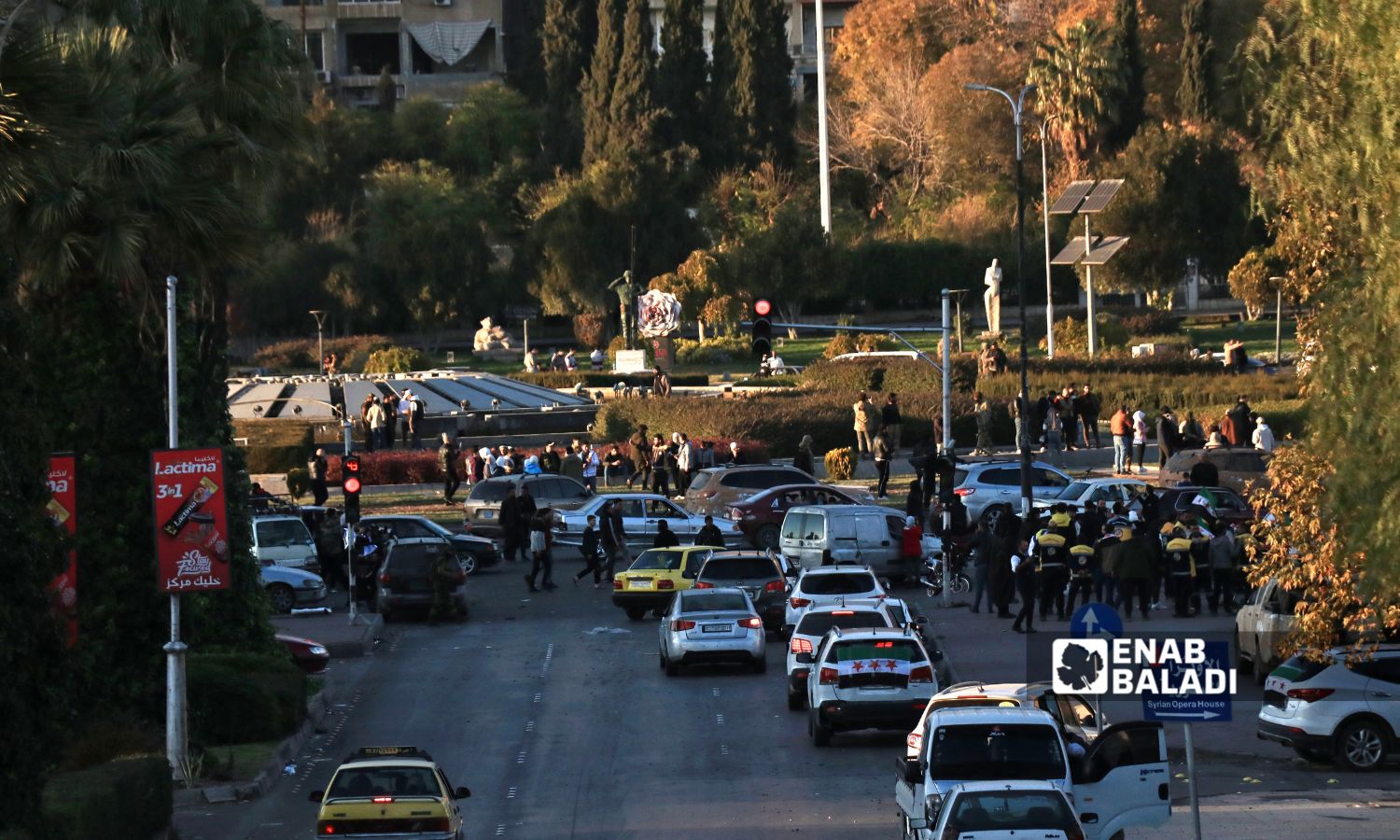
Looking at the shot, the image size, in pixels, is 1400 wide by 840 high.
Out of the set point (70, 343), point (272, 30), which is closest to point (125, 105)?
point (70, 343)

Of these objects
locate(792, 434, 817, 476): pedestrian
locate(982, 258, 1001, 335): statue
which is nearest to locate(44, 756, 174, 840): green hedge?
locate(792, 434, 817, 476): pedestrian

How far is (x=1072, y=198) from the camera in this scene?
206 ft

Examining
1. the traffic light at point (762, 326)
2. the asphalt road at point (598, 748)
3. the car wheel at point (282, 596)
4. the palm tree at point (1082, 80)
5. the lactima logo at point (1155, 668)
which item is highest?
the palm tree at point (1082, 80)

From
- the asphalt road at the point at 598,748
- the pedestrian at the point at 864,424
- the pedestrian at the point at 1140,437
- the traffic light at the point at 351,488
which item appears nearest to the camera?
the asphalt road at the point at 598,748

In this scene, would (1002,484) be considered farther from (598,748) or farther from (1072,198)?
(1072,198)

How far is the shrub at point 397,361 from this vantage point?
251ft

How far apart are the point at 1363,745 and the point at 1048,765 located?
6072mm

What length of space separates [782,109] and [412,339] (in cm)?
2084

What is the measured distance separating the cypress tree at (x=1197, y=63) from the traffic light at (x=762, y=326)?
5655cm

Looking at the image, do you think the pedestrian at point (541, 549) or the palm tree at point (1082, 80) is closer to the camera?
the pedestrian at point (541, 549)

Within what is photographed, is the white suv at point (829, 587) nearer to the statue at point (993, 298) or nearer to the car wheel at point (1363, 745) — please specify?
the car wheel at point (1363, 745)

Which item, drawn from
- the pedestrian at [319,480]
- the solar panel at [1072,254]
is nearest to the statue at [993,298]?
the solar panel at [1072,254]

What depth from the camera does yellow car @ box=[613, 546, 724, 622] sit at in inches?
1287

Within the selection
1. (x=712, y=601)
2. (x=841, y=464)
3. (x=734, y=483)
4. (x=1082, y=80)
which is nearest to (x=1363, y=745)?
(x=712, y=601)
